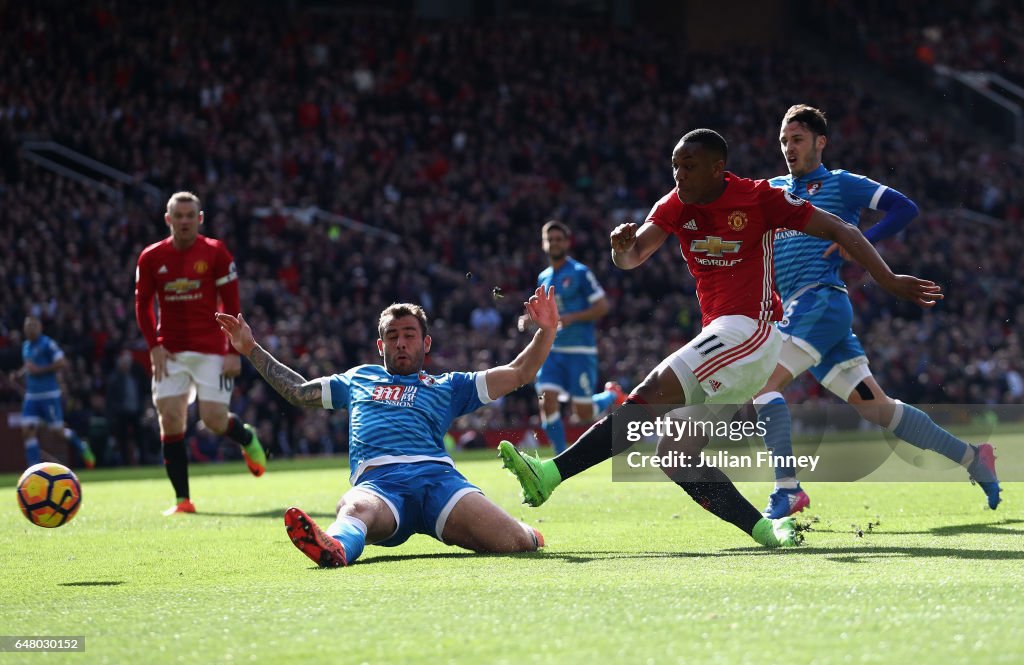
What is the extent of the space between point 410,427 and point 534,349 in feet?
2.56

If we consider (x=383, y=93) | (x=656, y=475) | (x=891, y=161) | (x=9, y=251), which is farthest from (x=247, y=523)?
(x=891, y=161)

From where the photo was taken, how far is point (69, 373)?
19.6 meters

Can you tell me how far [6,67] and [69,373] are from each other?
8.92 meters

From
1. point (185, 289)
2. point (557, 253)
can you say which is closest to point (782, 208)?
point (185, 289)

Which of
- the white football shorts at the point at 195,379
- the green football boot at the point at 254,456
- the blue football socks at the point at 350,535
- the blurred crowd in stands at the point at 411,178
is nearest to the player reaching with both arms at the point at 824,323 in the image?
the blue football socks at the point at 350,535

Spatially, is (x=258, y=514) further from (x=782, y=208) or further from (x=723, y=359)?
(x=782, y=208)

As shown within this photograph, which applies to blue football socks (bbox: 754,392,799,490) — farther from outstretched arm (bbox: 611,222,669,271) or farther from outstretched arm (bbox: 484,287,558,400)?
outstretched arm (bbox: 484,287,558,400)

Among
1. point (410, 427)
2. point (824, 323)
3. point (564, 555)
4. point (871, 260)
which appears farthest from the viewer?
point (824, 323)

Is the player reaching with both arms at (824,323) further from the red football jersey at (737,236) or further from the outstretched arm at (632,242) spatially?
the outstretched arm at (632,242)

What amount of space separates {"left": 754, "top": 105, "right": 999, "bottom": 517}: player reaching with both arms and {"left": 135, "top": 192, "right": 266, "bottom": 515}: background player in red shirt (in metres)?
4.63

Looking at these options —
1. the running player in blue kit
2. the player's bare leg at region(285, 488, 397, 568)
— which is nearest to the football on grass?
the player's bare leg at region(285, 488, 397, 568)

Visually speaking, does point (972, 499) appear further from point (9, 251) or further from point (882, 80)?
point (882, 80)

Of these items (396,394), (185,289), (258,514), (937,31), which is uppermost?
(937,31)

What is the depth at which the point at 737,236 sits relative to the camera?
21.7 ft
